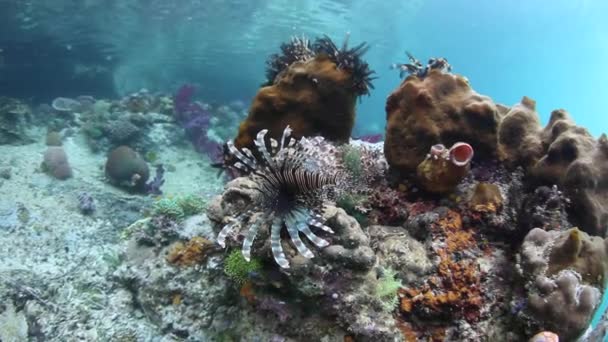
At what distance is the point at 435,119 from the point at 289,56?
7.48 feet

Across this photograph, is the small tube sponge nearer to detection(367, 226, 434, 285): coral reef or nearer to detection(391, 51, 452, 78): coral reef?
detection(367, 226, 434, 285): coral reef

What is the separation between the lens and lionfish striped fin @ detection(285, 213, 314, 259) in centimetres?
315

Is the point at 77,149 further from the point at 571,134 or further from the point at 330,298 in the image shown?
the point at 571,134

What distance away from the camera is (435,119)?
14.9ft

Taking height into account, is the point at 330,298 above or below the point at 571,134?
below

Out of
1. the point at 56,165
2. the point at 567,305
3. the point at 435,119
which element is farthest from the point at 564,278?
the point at 56,165

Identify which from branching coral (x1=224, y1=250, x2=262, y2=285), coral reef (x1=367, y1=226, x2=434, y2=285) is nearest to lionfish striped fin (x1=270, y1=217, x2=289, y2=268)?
branching coral (x1=224, y1=250, x2=262, y2=285)

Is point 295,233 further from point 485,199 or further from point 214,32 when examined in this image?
point 214,32

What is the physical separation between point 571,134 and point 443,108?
55.0 inches

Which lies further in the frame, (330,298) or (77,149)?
(77,149)

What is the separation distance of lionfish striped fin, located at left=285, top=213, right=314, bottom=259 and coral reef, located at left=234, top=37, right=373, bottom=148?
2.05m

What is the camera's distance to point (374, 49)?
4722 centimetres

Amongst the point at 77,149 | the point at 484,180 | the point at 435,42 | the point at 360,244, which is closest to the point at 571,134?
the point at 484,180

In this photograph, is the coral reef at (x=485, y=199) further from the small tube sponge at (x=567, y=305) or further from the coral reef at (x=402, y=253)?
the small tube sponge at (x=567, y=305)
